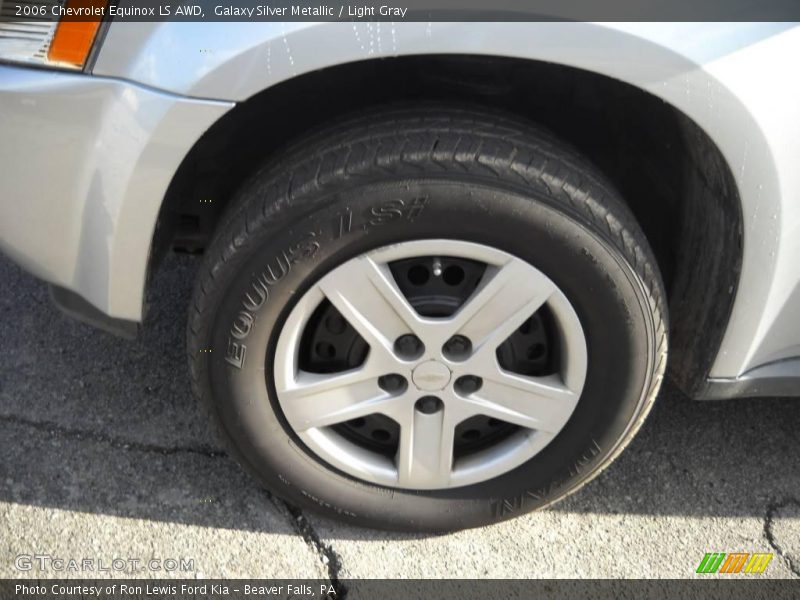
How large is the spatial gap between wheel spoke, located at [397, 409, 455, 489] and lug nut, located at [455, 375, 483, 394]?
7 cm

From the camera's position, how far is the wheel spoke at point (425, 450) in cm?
197

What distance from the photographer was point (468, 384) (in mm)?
1944

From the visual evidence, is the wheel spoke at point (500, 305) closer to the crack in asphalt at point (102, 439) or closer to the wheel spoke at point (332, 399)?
the wheel spoke at point (332, 399)

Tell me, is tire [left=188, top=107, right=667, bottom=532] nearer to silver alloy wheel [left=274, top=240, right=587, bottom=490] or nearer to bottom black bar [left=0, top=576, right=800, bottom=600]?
silver alloy wheel [left=274, top=240, right=587, bottom=490]

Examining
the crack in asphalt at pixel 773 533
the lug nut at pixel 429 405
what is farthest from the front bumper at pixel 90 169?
the crack in asphalt at pixel 773 533

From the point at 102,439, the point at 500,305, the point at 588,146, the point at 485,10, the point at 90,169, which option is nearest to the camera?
the point at 485,10

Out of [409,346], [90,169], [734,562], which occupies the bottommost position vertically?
[734,562]

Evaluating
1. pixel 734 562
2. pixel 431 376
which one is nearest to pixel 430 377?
pixel 431 376

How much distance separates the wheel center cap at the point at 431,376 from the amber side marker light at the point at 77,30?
0.89m

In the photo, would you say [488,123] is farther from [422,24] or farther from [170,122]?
[170,122]

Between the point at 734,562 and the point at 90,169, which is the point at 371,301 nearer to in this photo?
the point at 90,169

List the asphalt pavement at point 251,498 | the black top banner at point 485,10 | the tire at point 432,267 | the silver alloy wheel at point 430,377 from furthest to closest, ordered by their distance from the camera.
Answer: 1. the asphalt pavement at point 251,498
2. the silver alloy wheel at point 430,377
3. the tire at point 432,267
4. the black top banner at point 485,10

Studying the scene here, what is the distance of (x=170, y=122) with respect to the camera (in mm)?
1622

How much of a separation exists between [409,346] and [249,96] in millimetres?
617
